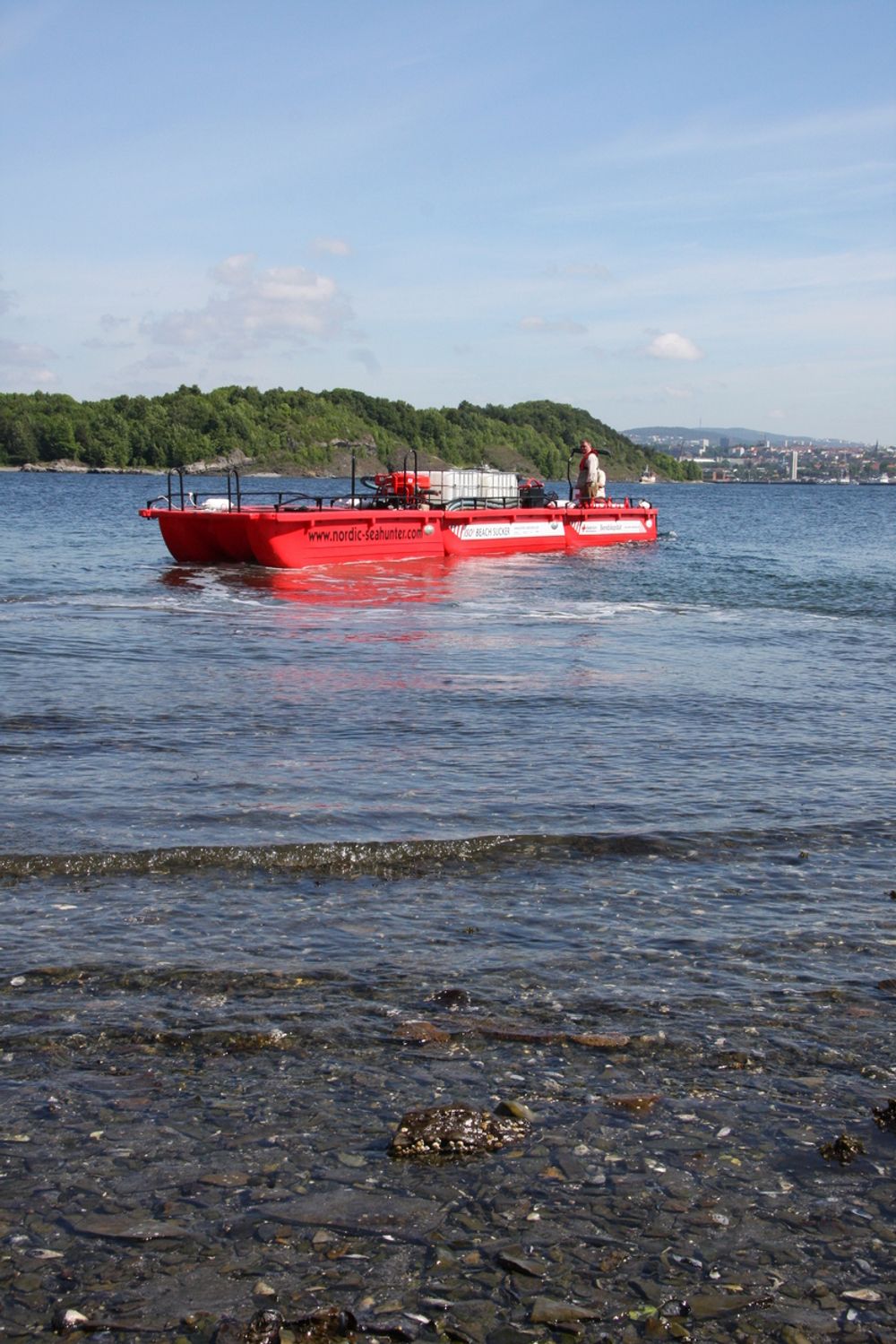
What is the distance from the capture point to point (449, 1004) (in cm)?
554

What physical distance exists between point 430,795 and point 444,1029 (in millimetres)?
3958

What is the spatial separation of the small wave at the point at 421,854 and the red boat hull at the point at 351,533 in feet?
65.9

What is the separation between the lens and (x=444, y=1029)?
5.29 metres

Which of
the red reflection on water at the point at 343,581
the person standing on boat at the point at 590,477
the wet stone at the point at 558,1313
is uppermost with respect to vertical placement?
the person standing on boat at the point at 590,477

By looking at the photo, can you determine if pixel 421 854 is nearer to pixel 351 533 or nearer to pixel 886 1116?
pixel 886 1116

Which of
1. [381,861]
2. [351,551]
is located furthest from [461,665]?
[351,551]

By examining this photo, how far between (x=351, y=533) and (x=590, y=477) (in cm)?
1200

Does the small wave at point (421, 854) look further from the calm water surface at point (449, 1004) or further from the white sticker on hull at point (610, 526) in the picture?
the white sticker on hull at point (610, 526)

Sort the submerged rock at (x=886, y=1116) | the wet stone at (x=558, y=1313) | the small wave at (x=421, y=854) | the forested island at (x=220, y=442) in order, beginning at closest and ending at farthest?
the wet stone at (x=558, y=1313) < the submerged rock at (x=886, y=1116) < the small wave at (x=421, y=854) < the forested island at (x=220, y=442)

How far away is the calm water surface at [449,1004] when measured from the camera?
374 cm

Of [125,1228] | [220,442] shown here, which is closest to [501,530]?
[125,1228]

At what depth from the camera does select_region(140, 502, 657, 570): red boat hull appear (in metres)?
27.9

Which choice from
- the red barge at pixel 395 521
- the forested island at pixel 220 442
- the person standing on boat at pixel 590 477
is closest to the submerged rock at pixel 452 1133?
the red barge at pixel 395 521

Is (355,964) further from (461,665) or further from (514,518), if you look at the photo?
(514,518)
